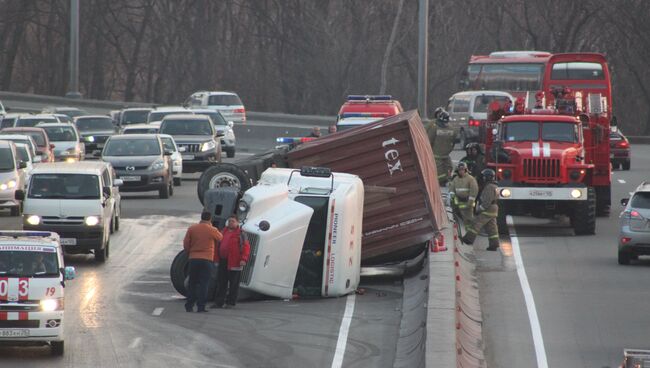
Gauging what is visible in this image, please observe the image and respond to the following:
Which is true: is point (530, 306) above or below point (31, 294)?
below

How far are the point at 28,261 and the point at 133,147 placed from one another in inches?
842

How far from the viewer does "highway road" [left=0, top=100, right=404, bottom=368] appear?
17.6 meters

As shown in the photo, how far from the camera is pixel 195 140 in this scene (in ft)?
144

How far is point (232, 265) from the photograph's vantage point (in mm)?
21406

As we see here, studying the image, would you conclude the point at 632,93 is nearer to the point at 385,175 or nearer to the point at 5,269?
the point at 385,175

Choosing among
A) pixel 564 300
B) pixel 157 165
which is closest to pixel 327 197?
pixel 564 300

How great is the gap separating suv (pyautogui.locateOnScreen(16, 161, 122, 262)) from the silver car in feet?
29.7

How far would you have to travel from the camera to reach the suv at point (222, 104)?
61750mm

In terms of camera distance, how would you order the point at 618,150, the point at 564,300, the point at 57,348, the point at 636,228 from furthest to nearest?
the point at 618,150, the point at 636,228, the point at 564,300, the point at 57,348

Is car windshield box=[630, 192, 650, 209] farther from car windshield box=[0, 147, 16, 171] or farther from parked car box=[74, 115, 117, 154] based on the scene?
parked car box=[74, 115, 117, 154]

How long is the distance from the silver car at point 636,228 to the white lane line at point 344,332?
17.7ft

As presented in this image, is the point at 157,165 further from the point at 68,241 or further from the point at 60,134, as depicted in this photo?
the point at 68,241

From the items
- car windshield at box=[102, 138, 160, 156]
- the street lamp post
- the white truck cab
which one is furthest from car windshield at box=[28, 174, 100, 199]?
the street lamp post

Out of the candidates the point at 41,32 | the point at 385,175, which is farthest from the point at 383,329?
the point at 41,32
